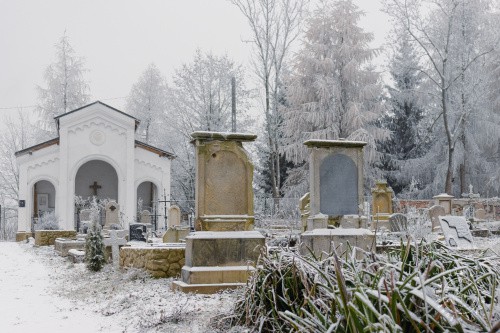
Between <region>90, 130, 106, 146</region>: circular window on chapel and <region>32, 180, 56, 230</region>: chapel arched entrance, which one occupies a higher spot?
<region>90, 130, 106, 146</region>: circular window on chapel

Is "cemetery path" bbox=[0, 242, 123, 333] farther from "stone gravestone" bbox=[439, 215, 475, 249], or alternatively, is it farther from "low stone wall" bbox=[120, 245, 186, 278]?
"stone gravestone" bbox=[439, 215, 475, 249]

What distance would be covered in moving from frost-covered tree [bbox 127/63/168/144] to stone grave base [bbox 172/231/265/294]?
32372 mm

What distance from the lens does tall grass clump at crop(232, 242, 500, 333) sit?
2.12m

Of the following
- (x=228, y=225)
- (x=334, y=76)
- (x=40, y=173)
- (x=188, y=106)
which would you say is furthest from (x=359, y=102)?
(x=228, y=225)

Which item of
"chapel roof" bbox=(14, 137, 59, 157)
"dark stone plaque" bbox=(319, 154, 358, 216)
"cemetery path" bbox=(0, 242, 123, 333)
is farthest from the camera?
"chapel roof" bbox=(14, 137, 59, 157)

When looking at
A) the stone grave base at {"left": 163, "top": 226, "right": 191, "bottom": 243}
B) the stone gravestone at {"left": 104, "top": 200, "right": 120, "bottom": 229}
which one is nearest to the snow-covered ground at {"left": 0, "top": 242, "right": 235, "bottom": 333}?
the stone grave base at {"left": 163, "top": 226, "right": 191, "bottom": 243}

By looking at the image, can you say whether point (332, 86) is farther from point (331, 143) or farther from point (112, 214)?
point (331, 143)

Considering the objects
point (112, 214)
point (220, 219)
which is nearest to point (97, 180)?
point (112, 214)

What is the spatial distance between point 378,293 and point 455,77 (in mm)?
27274

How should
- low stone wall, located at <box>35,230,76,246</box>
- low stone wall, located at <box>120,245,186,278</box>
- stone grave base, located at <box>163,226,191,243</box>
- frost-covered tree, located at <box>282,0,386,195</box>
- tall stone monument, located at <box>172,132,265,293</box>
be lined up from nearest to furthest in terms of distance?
tall stone monument, located at <box>172,132,265,293</box>
low stone wall, located at <box>120,245,186,278</box>
stone grave base, located at <box>163,226,191,243</box>
low stone wall, located at <box>35,230,76,246</box>
frost-covered tree, located at <box>282,0,386,195</box>

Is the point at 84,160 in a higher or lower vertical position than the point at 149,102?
lower

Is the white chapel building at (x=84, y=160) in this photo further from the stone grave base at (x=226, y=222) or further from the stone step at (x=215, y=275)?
the stone step at (x=215, y=275)

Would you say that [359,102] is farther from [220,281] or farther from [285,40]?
[220,281]

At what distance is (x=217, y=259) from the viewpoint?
7.96 m
